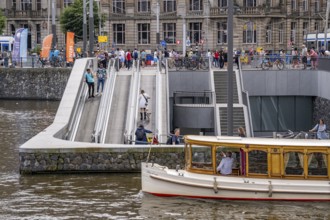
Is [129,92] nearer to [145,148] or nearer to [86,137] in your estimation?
[86,137]

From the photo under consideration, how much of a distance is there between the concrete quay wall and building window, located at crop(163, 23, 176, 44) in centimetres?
6876

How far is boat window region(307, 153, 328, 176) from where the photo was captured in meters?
31.1

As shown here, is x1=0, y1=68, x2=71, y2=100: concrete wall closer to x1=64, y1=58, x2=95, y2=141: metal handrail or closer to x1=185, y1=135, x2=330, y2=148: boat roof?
x1=64, y1=58, x2=95, y2=141: metal handrail

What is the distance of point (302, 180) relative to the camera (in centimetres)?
3108

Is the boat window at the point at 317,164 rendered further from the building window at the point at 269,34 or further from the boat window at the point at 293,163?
the building window at the point at 269,34

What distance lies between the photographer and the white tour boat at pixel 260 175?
30.9m

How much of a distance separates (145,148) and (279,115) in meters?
20.7

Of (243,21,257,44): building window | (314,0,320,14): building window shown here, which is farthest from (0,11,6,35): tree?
(314,0,320,14): building window

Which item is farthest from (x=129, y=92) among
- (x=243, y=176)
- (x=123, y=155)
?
(x=243, y=176)

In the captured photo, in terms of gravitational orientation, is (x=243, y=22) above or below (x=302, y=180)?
above

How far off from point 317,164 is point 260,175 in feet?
5.72

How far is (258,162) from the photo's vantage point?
3112 centimetres

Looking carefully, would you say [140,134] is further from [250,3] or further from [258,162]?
[250,3]

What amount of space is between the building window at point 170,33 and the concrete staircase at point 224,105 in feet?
167
